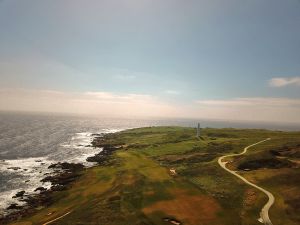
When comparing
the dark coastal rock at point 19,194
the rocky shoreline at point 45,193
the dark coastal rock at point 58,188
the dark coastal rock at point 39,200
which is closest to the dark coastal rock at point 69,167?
the rocky shoreline at point 45,193

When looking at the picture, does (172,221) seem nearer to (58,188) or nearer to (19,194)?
(58,188)

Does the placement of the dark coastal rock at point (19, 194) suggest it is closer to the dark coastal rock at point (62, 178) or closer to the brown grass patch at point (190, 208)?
the dark coastal rock at point (62, 178)

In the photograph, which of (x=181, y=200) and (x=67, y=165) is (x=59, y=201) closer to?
(x=181, y=200)

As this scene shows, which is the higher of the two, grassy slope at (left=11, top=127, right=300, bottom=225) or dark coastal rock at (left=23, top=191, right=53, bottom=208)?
grassy slope at (left=11, top=127, right=300, bottom=225)

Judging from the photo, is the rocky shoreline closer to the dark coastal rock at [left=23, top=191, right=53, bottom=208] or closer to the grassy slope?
the dark coastal rock at [left=23, top=191, right=53, bottom=208]

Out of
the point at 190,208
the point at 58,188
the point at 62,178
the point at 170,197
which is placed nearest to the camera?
the point at 190,208

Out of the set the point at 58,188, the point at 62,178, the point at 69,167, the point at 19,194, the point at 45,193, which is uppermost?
the point at 69,167

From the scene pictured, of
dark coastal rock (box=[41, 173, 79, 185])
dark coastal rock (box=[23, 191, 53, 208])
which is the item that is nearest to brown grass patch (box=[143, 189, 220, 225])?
dark coastal rock (box=[23, 191, 53, 208])

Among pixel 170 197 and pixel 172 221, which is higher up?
pixel 170 197

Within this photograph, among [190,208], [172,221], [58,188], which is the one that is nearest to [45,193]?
[58,188]
